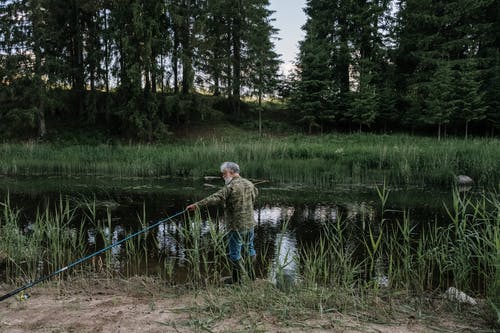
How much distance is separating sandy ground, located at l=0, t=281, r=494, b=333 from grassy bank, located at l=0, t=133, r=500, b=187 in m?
10.1

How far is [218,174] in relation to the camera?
1520 centimetres

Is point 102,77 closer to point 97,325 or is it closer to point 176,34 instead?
point 176,34

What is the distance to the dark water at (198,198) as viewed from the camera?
7.09m

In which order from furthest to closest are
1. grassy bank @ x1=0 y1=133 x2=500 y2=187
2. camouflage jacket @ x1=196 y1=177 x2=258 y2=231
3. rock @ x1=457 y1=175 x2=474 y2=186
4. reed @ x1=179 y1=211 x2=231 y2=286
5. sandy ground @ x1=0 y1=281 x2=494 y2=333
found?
1. grassy bank @ x1=0 y1=133 x2=500 y2=187
2. rock @ x1=457 y1=175 x2=474 y2=186
3. camouflage jacket @ x1=196 y1=177 x2=258 y2=231
4. reed @ x1=179 y1=211 x2=231 y2=286
5. sandy ground @ x1=0 y1=281 x2=494 y2=333

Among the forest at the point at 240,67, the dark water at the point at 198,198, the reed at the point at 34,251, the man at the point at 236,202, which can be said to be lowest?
the dark water at the point at 198,198

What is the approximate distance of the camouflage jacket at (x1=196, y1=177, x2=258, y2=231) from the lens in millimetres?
5008

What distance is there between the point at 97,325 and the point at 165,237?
156 inches

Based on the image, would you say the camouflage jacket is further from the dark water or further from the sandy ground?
the sandy ground

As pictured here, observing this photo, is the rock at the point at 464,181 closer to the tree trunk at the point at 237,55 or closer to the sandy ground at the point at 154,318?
the sandy ground at the point at 154,318

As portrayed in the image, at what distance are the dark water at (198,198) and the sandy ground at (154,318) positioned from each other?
58.4 inches

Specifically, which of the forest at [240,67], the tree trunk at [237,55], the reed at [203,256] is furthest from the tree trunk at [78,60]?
the reed at [203,256]

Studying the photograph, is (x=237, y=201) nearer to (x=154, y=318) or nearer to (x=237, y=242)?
(x=237, y=242)

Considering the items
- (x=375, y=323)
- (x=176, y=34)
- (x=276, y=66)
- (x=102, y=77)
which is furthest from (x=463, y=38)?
(x=375, y=323)

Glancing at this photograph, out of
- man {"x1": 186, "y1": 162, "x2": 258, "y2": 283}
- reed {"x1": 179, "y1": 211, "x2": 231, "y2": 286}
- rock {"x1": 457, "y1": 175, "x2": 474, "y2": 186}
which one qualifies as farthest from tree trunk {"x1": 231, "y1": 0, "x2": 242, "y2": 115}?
man {"x1": 186, "y1": 162, "x2": 258, "y2": 283}
